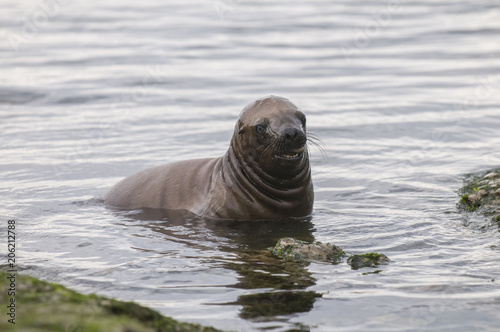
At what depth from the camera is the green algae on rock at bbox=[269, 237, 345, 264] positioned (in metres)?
6.93

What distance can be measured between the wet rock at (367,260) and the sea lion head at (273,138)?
1.68m

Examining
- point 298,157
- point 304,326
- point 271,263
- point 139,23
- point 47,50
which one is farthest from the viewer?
point 139,23

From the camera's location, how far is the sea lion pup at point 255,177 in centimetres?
826

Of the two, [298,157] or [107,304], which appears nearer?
[107,304]

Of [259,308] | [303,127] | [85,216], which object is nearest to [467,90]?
[303,127]

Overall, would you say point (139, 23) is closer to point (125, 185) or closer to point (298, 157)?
point (125, 185)

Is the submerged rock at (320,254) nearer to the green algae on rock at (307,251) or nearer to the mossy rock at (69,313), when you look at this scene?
the green algae on rock at (307,251)

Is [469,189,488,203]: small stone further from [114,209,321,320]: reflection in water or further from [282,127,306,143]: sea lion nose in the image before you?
[282,127,306,143]: sea lion nose

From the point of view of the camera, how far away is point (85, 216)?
9.23 metres

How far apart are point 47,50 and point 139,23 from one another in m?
4.80

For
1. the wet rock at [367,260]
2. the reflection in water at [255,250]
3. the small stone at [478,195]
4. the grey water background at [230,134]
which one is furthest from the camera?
the small stone at [478,195]

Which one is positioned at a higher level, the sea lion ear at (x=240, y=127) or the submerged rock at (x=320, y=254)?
the sea lion ear at (x=240, y=127)

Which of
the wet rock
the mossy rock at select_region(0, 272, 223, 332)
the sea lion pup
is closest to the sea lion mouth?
the sea lion pup

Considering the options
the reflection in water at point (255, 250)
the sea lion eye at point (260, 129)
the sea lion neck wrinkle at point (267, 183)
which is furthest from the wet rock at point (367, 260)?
the sea lion eye at point (260, 129)
